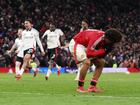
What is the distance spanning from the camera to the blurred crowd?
143 feet

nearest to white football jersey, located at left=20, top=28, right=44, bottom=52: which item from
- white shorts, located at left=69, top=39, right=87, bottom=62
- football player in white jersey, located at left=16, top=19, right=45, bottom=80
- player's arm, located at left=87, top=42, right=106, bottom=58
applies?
football player in white jersey, located at left=16, top=19, right=45, bottom=80

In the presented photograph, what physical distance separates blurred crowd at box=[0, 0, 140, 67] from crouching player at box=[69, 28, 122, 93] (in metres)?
25.0

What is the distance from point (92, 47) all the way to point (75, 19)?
1359 inches

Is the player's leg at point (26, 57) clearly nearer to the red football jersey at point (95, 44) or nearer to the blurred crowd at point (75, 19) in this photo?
the red football jersey at point (95, 44)

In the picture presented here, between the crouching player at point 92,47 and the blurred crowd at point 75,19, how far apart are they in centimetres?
2500

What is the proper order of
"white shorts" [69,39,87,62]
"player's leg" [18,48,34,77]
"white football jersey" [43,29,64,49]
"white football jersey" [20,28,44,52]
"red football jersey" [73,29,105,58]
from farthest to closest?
"white football jersey" [43,29,64,49] → "white football jersey" [20,28,44,52] → "player's leg" [18,48,34,77] → "white shorts" [69,39,87,62] → "red football jersey" [73,29,105,58]

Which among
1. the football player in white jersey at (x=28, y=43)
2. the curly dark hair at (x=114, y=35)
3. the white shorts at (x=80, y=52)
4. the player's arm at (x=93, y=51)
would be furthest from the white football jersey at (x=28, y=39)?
the curly dark hair at (x=114, y=35)

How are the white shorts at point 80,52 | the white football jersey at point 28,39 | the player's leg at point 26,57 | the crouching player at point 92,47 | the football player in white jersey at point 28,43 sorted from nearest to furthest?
the crouching player at point 92,47 < the white shorts at point 80,52 < the player's leg at point 26,57 < the football player in white jersey at point 28,43 < the white football jersey at point 28,39

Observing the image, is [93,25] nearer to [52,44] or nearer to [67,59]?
[67,59]

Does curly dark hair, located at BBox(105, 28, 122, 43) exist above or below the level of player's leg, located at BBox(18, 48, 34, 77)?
above

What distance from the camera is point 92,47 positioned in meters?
15.3

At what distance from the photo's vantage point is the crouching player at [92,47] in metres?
15.0

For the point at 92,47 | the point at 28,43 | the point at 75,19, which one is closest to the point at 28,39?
the point at 28,43

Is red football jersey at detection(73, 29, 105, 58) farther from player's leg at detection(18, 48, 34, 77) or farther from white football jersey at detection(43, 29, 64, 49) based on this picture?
white football jersey at detection(43, 29, 64, 49)
